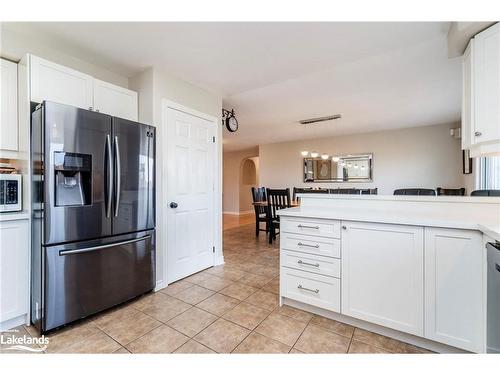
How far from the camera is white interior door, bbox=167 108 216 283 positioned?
2.61 m

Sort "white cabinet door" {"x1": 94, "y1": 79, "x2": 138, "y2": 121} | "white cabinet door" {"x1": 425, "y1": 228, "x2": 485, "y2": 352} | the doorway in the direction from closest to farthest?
"white cabinet door" {"x1": 425, "y1": 228, "x2": 485, "y2": 352}
"white cabinet door" {"x1": 94, "y1": 79, "x2": 138, "y2": 121}
the doorway

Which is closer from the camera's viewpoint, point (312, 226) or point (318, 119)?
point (312, 226)

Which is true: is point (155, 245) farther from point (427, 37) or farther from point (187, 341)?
point (427, 37)

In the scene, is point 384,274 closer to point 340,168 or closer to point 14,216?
point 14,216

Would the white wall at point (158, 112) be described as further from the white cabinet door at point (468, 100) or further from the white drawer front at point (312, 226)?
the white cabinet door at point (468, 100)

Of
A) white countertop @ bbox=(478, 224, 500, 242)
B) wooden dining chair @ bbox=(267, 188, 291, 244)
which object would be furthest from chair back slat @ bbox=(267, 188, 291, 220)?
white countertop @ bbox=(478, 224, 500, 242)

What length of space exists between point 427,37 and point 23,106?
11.2ft

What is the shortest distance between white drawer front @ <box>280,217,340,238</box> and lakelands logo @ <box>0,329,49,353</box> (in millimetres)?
1916

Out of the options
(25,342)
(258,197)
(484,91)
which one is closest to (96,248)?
(25,342)

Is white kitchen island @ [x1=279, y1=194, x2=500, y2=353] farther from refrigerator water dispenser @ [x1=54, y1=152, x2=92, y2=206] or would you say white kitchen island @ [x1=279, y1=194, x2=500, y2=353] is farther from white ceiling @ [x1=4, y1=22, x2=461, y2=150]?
refrigerator water dispenser @ [x1=54, y1=152, x2=92, y2=206]

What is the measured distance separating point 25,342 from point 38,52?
Result: 2.28 m

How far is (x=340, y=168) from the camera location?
245 inches

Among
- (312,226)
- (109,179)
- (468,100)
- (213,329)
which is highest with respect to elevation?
(468,100)
